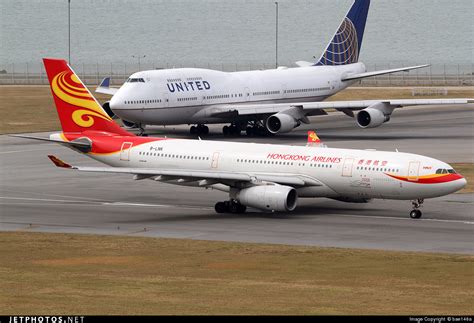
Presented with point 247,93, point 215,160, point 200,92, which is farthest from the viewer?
point 247,93

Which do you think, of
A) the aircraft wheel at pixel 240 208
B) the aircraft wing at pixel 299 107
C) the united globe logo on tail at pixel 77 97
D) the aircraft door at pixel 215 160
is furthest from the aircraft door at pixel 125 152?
the aircraft wing at pixel 299 107

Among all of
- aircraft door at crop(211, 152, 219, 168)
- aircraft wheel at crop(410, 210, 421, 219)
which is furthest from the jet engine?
aircraft wheel at crop(410, 210, 421, 219)

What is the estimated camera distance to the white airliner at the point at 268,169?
54719mm

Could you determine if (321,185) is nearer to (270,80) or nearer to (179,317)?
(179,317)

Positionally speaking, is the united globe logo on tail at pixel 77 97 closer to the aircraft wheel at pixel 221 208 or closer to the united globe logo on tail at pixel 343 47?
the aircraft wheel at pixel 221 208

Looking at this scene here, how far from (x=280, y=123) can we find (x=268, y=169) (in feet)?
107

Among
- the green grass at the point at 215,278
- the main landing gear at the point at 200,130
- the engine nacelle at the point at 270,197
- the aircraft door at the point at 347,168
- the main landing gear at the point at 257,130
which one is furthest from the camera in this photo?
the main landing gear at the point at 200,130

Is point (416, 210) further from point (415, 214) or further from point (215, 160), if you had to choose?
point (215, 160)

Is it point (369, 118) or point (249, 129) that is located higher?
point (369, 118)

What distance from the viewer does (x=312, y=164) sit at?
187 feet

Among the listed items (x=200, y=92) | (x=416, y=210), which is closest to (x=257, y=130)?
(x=200, y=92)

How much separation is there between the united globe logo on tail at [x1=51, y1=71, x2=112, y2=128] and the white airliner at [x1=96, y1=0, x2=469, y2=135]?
22882 millimetres

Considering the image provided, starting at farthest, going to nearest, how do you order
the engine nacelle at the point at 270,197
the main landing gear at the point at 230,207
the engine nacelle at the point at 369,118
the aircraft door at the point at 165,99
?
the engine nacelle at the point at 369,118
the aircraft door at the point at 165,99
the main landing gear at the point at 230,207
the engine nacelle at the point at 270,197

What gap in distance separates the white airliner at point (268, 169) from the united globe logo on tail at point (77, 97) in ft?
0.56
